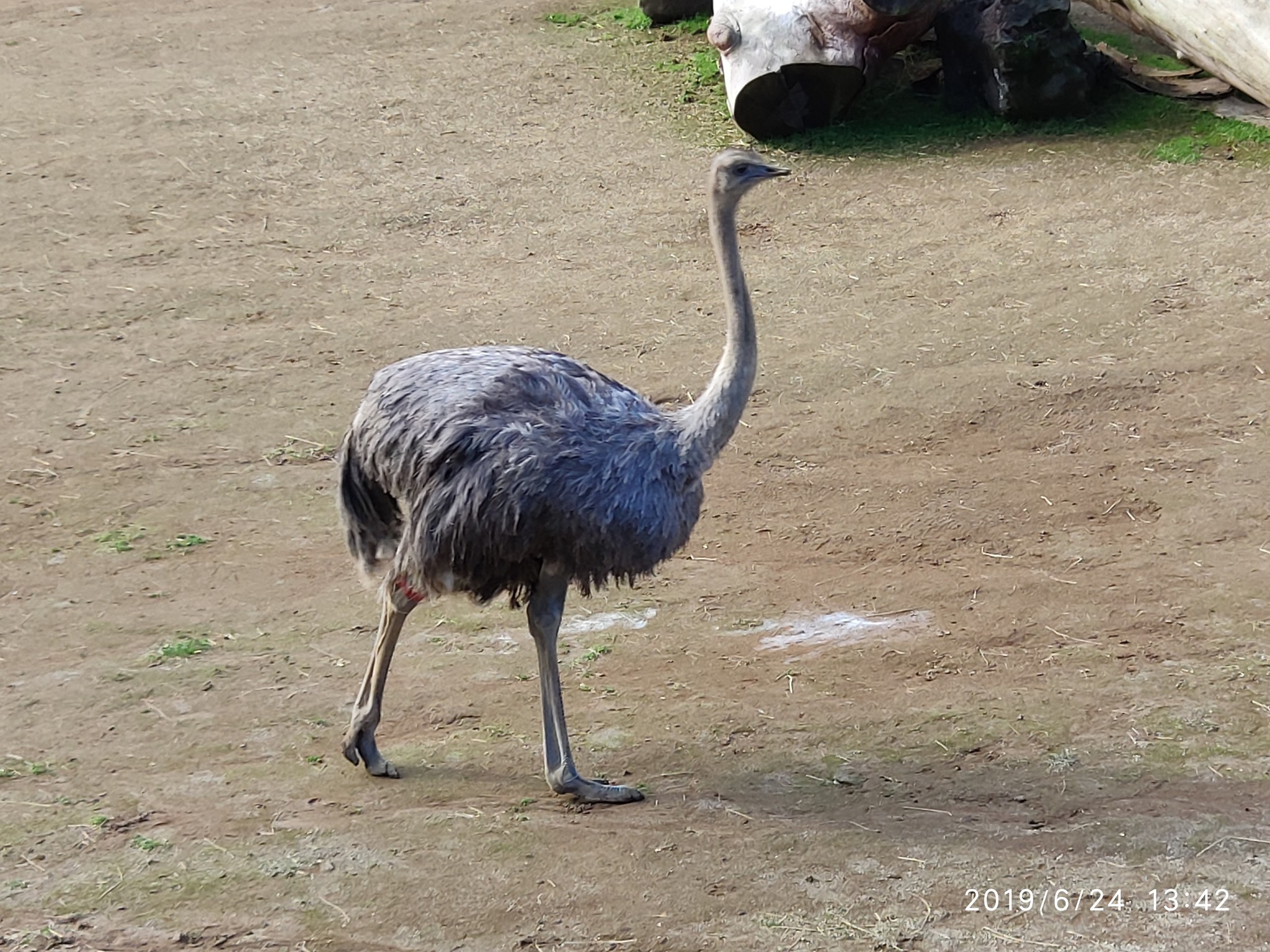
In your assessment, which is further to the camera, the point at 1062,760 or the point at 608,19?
the point at 608,19

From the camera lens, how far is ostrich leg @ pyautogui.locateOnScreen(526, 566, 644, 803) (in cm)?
441

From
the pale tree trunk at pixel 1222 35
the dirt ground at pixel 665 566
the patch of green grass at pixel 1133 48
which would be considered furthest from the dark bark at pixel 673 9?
the pale tree trunk at pixel 1222 35

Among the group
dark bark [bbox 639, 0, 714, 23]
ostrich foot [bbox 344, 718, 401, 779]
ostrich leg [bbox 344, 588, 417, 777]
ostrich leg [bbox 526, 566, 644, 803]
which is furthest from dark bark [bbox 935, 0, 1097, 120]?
ostrich foot [bbox 344, 718, 401, 779]

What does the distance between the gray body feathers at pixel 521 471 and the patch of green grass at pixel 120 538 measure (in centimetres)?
184

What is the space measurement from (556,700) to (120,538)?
2355 millimetres

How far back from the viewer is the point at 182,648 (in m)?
5.27

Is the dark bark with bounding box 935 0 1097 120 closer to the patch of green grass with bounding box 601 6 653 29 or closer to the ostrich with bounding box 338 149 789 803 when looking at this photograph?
the patch of green grass with bounding box 601 6 653 29

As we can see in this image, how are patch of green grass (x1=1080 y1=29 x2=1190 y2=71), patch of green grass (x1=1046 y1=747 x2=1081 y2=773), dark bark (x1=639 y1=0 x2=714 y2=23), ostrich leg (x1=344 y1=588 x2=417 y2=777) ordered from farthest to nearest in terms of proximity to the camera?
dark bark (x1=639 y1=0 x2=714 y2=23)
patch of green grass (x1=1080 y1=29 x2=1190 y2=71)
ostrich leg (x1=344 y1=588 x2=417 y2=777)
patch of green grass (x1=1046 y1=747 x2=1081 y2=773)

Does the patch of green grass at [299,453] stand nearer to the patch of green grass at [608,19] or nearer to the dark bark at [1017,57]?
the dark bark at [1017,57]

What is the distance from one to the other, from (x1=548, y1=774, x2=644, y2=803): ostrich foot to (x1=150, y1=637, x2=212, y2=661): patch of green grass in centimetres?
148

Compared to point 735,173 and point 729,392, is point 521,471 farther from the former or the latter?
point 735,173

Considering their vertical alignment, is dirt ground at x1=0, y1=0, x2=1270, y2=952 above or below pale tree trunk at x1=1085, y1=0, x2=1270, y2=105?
below

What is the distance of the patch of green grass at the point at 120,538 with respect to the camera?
593 centimetres

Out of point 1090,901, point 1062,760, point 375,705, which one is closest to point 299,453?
point 375,705
